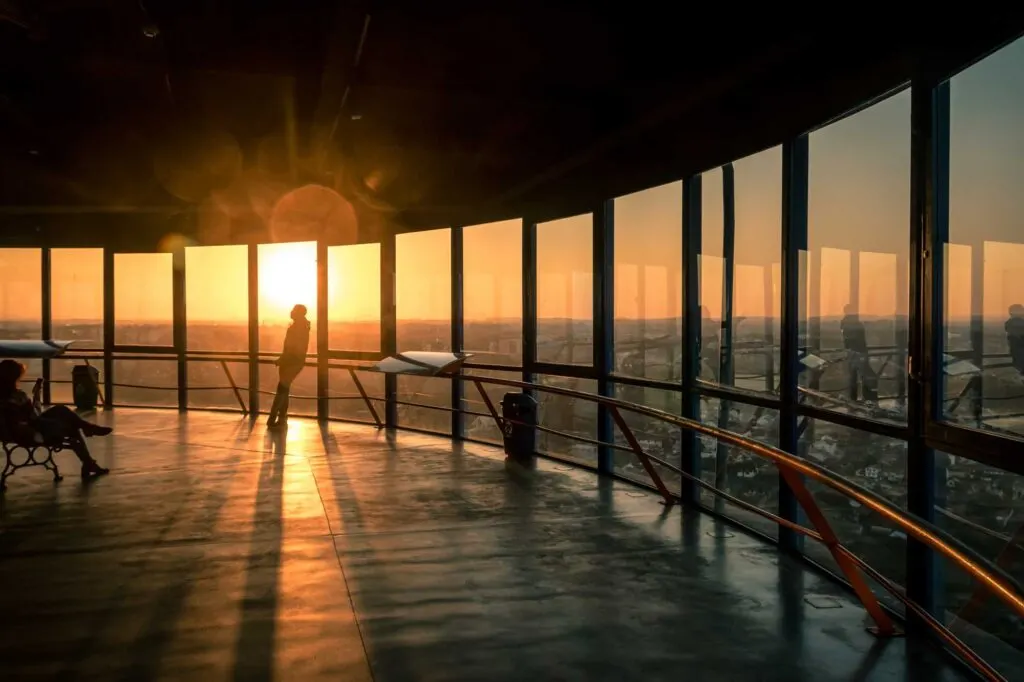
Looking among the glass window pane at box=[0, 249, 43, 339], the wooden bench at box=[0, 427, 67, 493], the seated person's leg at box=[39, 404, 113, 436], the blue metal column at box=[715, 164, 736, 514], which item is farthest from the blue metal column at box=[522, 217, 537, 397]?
the glass window pane at box=[0, 249, 43, 339]

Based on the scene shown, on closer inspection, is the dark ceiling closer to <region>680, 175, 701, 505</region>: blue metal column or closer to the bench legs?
<region>680, 175, 701, 505</region>: blue metal column

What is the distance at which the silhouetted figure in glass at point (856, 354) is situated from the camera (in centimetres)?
451

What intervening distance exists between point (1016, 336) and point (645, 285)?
13.4 ft

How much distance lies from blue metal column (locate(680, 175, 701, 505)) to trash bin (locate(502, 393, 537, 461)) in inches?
86.1

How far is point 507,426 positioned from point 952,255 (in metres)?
5.16

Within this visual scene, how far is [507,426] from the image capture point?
8141 mm

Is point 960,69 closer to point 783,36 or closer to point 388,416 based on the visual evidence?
point 783,36

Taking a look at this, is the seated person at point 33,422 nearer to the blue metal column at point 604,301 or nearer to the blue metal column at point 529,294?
the blue metal column at point 529,294

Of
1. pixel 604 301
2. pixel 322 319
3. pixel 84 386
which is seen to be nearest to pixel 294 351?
pixel 322 319

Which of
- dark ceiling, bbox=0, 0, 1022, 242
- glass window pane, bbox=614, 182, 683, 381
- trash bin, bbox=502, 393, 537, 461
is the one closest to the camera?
dark ceiling, bbox=0, 0, 1022, 242

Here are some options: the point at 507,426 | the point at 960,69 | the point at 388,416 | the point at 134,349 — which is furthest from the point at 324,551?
the point at 134,349

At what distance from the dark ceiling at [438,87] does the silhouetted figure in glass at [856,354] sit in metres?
1.18

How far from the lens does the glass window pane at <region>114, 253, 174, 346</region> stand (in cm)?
1255

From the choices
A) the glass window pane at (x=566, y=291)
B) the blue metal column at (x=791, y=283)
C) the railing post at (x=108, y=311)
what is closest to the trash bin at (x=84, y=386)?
the railing post at (x=108, y=311)
